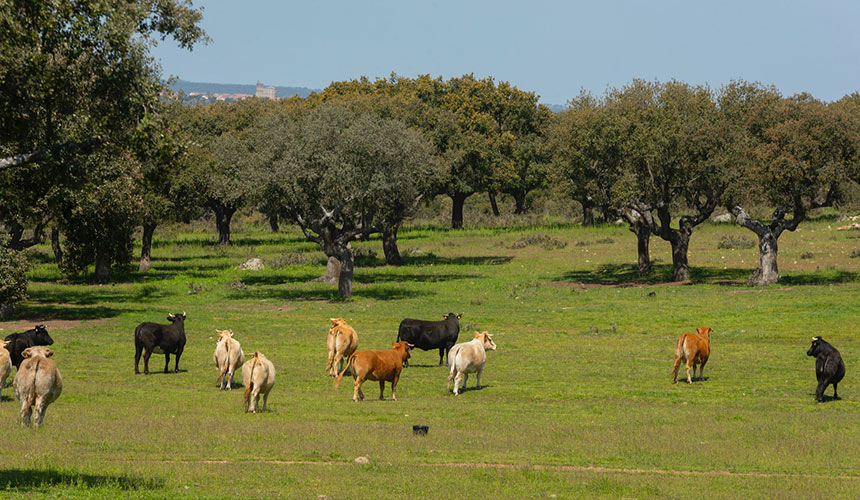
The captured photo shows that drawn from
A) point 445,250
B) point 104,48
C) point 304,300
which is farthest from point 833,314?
point 445,250

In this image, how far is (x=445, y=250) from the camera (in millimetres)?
86250

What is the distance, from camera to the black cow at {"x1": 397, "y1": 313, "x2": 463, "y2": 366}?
2811 cm

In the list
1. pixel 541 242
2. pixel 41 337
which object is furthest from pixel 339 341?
pixel 541 242

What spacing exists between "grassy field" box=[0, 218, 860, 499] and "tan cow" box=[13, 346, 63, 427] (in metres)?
0.55

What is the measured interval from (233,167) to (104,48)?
36.4 metres

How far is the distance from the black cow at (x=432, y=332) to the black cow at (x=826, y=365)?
405 inches

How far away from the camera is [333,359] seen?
27.0 metres

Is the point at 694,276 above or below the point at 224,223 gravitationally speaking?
below

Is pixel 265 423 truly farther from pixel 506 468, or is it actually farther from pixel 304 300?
pixel 304 300

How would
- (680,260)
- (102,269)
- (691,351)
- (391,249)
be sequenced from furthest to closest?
(391,249)
(102,269)
(680,260)
(691,351)

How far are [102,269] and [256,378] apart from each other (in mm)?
47395

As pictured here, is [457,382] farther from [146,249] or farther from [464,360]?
[146,249]

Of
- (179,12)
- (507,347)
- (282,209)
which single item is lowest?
(507,347)

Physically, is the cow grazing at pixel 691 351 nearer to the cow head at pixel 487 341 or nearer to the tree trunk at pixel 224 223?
the cow head at pixel 487 341
